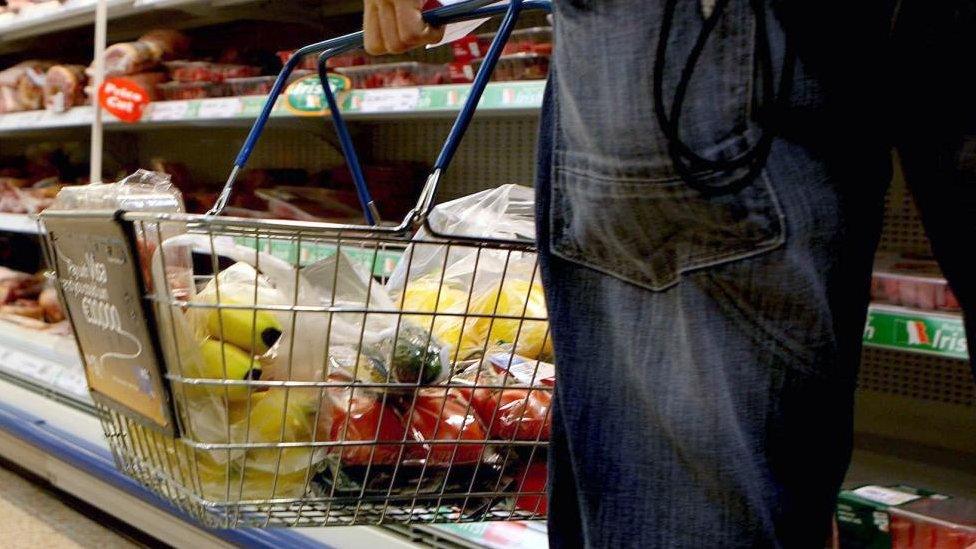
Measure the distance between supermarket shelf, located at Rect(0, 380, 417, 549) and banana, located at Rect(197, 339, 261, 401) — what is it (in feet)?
2.26

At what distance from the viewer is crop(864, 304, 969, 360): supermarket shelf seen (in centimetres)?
102

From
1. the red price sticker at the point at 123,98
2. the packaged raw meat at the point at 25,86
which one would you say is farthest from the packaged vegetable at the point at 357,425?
the packaged raw meat at the point at 25,86

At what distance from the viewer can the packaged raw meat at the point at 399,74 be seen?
1864 mm

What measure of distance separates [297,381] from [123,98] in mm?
1803

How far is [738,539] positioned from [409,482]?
1.21 feet

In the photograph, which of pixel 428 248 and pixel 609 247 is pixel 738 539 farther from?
pixel 428 248

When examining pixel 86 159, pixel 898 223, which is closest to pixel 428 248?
pixel 898 223

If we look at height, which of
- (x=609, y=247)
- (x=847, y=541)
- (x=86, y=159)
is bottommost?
(x=847, y=541)

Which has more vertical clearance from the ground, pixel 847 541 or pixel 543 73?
pixel 543 73

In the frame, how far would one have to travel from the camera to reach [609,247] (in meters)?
0.50

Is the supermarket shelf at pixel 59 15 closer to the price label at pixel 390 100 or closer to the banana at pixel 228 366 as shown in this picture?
the price label at pixel 390 100

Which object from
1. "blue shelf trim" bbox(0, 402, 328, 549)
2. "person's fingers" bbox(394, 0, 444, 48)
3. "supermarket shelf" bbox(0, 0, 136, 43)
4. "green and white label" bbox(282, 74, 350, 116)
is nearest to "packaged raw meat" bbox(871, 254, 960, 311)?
"person's fingers" bbox(394, 0, 444, 48)

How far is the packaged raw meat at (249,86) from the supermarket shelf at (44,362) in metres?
0.79

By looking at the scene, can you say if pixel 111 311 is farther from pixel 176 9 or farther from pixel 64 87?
pixel 64 87
